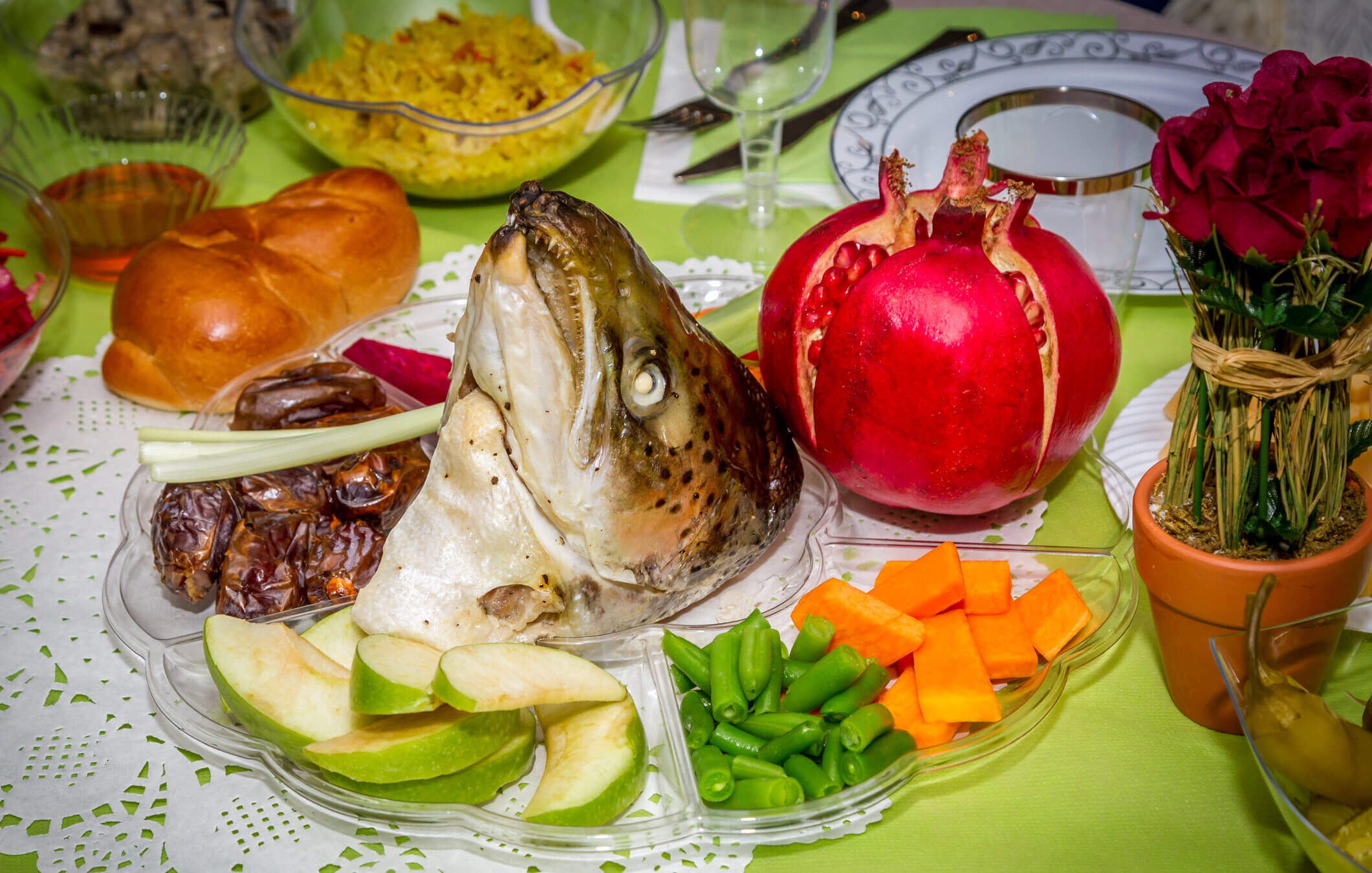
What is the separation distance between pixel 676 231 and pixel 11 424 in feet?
5.59

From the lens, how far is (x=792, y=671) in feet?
5.71

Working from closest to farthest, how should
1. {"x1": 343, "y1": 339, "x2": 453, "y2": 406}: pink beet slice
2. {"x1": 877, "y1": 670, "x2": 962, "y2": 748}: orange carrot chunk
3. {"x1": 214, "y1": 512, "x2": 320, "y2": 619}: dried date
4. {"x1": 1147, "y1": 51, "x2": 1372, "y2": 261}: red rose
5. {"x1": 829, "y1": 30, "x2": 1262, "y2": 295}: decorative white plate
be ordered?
{"x1": 1147, "y1": 51, "x2": 1372, "y2": 261}: red rose < {"x1": 877, "y1": 670, "x2": 962, "y2": 748}: orange carrot chunk < {"x1": 214, "y1": 512, "x2": 320, "y2": 619}: dried date < {"x1": 343, "y1": 339, "x2": 453, "y2": 406}: pink beet slice < {"x1": 829, "y1": 30, "x2": 1262, "y2": 295}: decorative white plate

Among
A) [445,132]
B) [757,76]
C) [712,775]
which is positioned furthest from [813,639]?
[445,132]

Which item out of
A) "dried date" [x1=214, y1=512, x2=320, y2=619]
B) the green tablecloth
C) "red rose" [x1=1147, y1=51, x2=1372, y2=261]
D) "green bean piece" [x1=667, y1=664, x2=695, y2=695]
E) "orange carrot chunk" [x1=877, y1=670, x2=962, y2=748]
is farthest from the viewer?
"dried date" [x1=214, y1=512, x2=320, y2=619]

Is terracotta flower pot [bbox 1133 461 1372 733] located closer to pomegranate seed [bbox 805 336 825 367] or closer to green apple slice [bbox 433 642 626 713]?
pomegranate seed [bbox 805 336 825 367]

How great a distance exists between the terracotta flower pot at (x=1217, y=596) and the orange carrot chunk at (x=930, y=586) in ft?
0.92

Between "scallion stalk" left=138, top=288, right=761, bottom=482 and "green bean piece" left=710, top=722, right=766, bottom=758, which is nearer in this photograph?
"green bean piece" left=710, top=722, right=766, bottom=758

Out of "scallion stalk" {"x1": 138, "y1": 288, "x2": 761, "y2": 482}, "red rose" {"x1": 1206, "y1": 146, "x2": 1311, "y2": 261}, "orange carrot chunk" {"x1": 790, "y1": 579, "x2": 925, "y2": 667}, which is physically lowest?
"orange carrot chunk" {"x1": 790, "y1": 579, "x2": 925, "y2": 667}

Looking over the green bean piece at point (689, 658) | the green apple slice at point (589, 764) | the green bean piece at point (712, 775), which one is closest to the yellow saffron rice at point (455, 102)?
the green bean piece at point (689, 658)

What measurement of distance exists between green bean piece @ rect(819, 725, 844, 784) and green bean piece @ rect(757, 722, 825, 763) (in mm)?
15

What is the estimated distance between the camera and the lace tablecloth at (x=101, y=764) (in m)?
1.61

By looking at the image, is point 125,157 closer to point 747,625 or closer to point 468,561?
point 468,561

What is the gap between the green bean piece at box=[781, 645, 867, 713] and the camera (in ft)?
5.42

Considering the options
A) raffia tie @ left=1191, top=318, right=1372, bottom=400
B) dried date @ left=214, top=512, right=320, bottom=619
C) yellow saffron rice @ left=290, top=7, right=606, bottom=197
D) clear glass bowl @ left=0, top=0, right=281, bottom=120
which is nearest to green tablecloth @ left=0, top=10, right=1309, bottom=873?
dried date @ left=214, top=512, right=320, bottom=619
